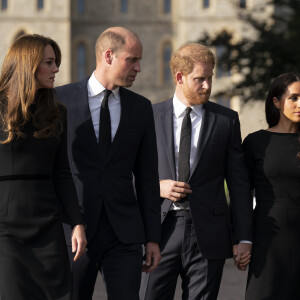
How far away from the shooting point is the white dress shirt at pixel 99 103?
Result: 484cm

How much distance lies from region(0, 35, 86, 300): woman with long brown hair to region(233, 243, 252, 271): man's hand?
135 centimetres

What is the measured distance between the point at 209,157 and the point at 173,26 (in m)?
61.1

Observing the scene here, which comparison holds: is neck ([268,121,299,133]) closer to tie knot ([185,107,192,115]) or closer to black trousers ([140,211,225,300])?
tie knot ([185,107,192,115])

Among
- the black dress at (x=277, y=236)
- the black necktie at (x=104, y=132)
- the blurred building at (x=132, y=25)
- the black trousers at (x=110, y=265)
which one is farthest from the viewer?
the blurred building at (x=132, y=25)

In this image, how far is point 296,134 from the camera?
5.53 m

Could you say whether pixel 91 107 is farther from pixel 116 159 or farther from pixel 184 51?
pixel 184 51

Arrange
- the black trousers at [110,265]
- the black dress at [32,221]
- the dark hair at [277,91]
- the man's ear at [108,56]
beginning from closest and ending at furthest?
1. the black dress at [32,221]
2. the black trousers at [110,265]
3. the man's ear at [108,56]
4. the dark hair at [277,91]

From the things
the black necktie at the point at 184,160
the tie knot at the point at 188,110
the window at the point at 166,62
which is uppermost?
the tie knot at the point at 188,110

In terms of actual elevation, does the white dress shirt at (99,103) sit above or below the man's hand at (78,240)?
above

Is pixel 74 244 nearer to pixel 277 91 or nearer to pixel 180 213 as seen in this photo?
pixel 180 213

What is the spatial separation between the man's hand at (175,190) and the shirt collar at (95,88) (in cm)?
68

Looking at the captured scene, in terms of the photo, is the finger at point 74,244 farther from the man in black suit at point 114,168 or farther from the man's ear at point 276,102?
the man's ear at point 276,102

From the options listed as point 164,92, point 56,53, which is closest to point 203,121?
point 56,53

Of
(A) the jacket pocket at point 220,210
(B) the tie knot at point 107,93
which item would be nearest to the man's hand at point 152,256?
(A) the jacket pocket at point 220,210
